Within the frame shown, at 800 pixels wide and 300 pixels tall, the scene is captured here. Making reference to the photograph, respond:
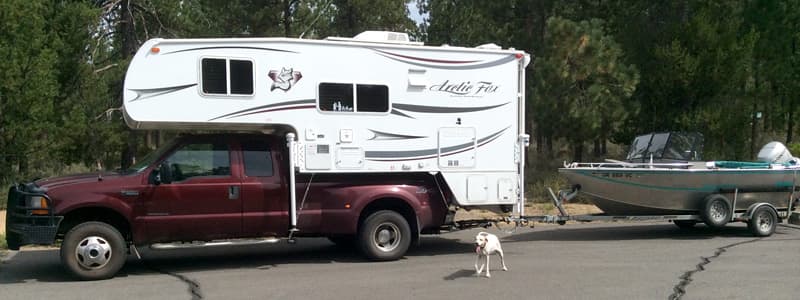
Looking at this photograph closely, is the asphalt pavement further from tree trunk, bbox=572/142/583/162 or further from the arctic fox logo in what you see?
tree trunk, bbox=572/142/583/162

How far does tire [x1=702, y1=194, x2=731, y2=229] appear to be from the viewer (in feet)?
39.0

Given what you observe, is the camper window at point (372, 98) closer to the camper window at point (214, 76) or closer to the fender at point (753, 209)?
the camper window at point (214, 76)

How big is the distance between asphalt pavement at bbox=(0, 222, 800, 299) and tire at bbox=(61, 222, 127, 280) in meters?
0.15

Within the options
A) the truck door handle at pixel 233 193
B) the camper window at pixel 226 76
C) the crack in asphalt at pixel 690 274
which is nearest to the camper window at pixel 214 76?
the camper window at pixel 226 76

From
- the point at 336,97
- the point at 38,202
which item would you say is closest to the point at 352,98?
the point at 336,97

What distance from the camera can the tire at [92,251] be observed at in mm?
8328

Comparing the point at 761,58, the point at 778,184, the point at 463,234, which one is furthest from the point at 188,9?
the point at 761,58

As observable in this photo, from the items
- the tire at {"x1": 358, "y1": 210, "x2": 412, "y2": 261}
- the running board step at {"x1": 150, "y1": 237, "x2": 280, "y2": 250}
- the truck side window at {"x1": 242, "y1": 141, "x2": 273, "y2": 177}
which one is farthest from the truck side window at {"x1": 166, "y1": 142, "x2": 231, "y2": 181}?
the tire at {"x1": 358, "y1": 210, "x2": 412, "y2": 261}

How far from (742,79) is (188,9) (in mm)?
16608

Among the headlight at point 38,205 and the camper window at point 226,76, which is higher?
the camper window at point 226,76

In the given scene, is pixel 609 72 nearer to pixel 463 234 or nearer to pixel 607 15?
pixel 607 15

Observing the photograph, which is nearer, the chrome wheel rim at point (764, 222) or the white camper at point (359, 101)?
the white camper at point (359, 101)

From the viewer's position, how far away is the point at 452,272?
8906mm

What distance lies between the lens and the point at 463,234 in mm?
12727
